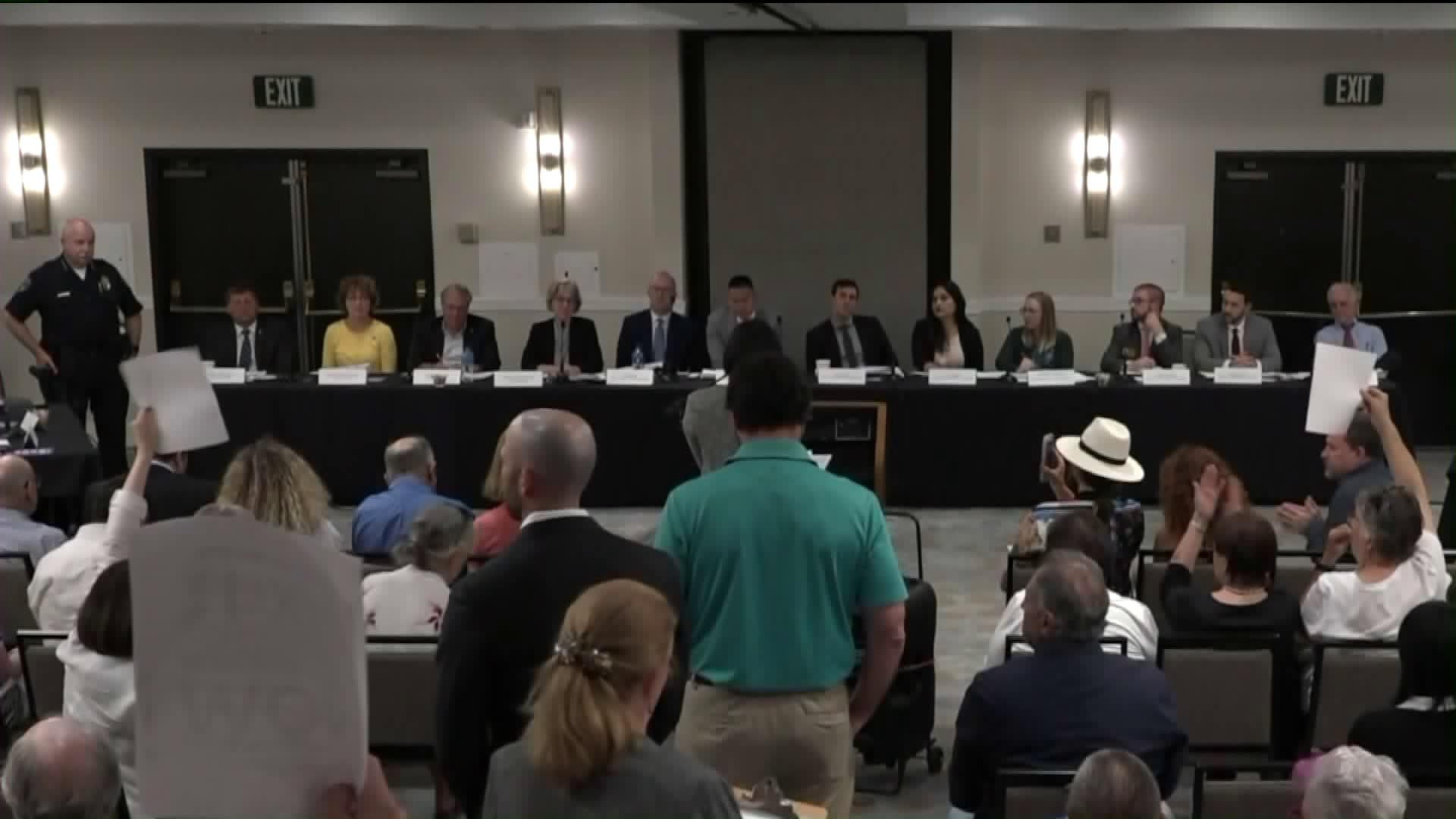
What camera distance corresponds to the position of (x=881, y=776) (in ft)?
16.3

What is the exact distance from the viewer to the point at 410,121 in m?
11.1

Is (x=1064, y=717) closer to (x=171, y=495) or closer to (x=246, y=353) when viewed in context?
(x=171, y=495)

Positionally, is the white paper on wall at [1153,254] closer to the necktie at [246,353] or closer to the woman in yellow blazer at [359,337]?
the woman in yellow blazer at [359,337]

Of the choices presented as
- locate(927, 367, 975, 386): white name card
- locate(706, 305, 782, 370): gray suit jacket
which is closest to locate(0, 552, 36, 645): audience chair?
locate(927, 367, 975, 386): white name card

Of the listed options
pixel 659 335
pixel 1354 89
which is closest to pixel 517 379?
pixel 659 335

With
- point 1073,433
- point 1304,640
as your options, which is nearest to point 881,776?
point 1304,640

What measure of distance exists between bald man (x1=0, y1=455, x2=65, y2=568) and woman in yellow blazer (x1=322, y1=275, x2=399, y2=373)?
13.2ft

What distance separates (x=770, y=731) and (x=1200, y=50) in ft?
29.5

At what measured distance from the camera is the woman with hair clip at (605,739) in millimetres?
1921

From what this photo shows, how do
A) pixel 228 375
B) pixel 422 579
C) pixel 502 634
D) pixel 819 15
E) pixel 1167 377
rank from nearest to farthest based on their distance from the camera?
pixel 502 634 → pixel 422 579 → pixel 1167 377 → pixel 228 375 → pixel 819 15

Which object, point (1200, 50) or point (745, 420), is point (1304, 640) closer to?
point (745, 420)

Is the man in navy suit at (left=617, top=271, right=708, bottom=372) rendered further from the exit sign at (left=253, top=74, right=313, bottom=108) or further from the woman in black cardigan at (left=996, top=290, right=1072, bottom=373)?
the exit sign at (left=253, top=74, right=313, bottom=108)

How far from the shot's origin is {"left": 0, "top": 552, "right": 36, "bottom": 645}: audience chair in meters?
4.78

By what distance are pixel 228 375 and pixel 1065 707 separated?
670 cm
